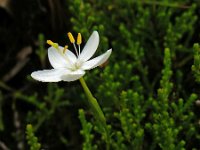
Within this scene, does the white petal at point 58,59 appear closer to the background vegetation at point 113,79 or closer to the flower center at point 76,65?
the flower center at point 76,65

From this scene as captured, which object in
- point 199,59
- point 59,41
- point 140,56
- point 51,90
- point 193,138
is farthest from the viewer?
point 59,41

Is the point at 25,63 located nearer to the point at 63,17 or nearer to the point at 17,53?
the point at 17,53

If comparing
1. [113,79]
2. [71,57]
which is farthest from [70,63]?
[113,79]

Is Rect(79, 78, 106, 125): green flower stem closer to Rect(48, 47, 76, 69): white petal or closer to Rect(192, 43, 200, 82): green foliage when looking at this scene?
Rect(48, 47, 76, 69): white petal

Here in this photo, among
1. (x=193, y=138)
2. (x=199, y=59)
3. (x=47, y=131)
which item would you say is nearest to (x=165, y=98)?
(x=199, y=59)

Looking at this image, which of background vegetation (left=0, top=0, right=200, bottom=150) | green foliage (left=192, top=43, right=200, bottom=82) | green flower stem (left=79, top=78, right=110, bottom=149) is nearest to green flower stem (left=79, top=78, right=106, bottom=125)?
green flower stem (left=79, top=78, right=110, bottom=149)

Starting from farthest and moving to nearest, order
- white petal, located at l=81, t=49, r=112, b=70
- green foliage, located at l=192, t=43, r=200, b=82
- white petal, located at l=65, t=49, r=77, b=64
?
1. white petal, located at l=65, t=49, r=77, b=64
2. green foliage, located at l=192, t=43, r=200, b=82
3. white petal, located at l=81, t=49, r=112, b=70

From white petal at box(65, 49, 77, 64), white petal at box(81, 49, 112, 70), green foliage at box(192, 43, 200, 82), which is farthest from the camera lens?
white petal at box(65, 49, 77, 64)
